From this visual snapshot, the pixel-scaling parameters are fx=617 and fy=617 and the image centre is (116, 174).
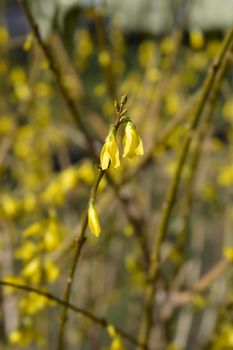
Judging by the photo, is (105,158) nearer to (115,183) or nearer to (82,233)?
(82,233)

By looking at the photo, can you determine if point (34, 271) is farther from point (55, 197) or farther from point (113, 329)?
point (55, 197)

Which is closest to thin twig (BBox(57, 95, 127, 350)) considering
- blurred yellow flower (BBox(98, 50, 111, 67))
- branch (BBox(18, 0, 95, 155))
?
branch (BBox(18, 0, 95, 155))

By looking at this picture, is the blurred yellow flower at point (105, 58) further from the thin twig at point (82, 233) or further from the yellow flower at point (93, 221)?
the yellow flower at point (93, 221)

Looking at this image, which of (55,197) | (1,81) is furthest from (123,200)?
(1,81)

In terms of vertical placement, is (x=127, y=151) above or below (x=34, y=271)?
below

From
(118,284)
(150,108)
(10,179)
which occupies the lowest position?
(118,284)

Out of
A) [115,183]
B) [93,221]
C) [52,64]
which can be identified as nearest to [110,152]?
[93,221]

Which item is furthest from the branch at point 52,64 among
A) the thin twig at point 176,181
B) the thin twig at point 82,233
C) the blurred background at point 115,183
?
the thin twig at point 82,233
